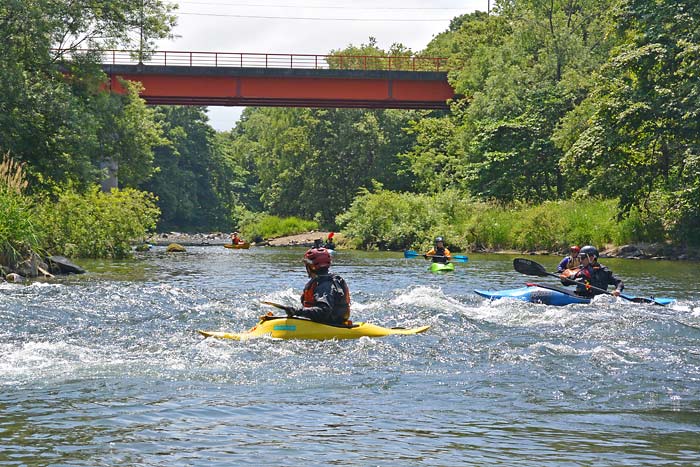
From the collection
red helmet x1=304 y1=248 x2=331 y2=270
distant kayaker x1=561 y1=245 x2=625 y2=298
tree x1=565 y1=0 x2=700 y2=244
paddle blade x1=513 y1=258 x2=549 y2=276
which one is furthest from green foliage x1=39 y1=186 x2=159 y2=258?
red helmet x1=304 y1=248 x2=331 y2=270

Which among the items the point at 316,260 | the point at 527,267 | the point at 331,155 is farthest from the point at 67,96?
the point at 331,155

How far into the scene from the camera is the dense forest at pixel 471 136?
2630cm

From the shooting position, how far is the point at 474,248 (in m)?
37.5

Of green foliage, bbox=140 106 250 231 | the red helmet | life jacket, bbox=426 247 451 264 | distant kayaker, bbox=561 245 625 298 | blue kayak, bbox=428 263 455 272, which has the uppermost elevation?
green foliage, bbox=140 106 250 231

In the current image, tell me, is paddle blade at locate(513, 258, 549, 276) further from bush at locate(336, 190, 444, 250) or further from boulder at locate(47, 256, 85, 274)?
bush at locate(336, 190, 444, 250)

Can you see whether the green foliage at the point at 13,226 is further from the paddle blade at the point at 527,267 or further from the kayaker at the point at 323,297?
the paddle blade at the point at 527,267

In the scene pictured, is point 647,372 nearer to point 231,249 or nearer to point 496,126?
point 496,126

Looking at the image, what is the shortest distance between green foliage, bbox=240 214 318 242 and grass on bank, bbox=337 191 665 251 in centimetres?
967

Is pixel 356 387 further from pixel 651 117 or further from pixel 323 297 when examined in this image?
pixel 651 117

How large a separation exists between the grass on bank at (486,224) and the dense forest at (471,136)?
76mm

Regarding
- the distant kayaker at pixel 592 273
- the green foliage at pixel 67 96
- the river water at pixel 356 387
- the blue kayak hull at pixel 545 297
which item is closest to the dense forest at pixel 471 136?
the green foliage at pixel 67 96

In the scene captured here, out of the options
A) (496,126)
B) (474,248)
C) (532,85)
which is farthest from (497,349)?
Answer: (532,85)

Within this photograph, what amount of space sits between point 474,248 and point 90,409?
30580 mm

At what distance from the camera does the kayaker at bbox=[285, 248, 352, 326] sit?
1180cm
